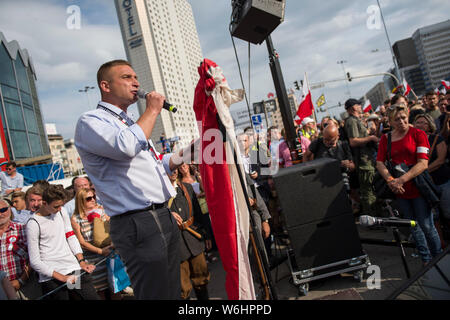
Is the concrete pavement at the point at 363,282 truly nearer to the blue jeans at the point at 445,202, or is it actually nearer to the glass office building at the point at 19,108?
the blue jeans at the point at 445,202

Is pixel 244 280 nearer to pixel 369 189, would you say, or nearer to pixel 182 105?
pixel 369 189

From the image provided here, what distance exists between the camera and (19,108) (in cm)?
3266

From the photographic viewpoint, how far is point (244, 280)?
1.95 metres

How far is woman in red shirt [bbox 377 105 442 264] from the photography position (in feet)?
10.3

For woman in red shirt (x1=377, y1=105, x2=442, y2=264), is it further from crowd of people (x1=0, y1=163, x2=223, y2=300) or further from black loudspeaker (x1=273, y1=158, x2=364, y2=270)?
crowd of people (x1=0, y1=163, x2=223, y2=300)

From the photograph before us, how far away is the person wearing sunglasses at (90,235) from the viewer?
3.67m

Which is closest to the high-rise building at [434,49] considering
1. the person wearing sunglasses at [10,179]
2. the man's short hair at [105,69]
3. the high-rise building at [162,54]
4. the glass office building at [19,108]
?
the high-rise building at [162,54]

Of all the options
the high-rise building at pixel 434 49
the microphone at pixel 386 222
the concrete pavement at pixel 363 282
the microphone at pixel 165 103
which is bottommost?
the concrete pavement at pixel 363 282

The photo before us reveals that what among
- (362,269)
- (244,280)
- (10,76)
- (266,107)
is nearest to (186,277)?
(244,280)

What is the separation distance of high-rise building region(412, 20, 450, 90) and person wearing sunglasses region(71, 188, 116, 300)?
137 metres

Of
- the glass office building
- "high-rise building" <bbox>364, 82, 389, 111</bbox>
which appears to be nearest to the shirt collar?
the glass office building

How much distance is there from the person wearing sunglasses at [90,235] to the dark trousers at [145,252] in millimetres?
2352

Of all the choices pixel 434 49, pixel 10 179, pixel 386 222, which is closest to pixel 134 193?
pixel 386 222

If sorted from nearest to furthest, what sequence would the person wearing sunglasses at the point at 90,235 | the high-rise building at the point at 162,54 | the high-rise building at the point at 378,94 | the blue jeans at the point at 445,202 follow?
1. the blue jeans at the point at 445,202
2. the person wearing sunglasses at the point at 90,235
3. the high-rise building at the point at 162,54
4. the high-rise building at the point at 378,94
